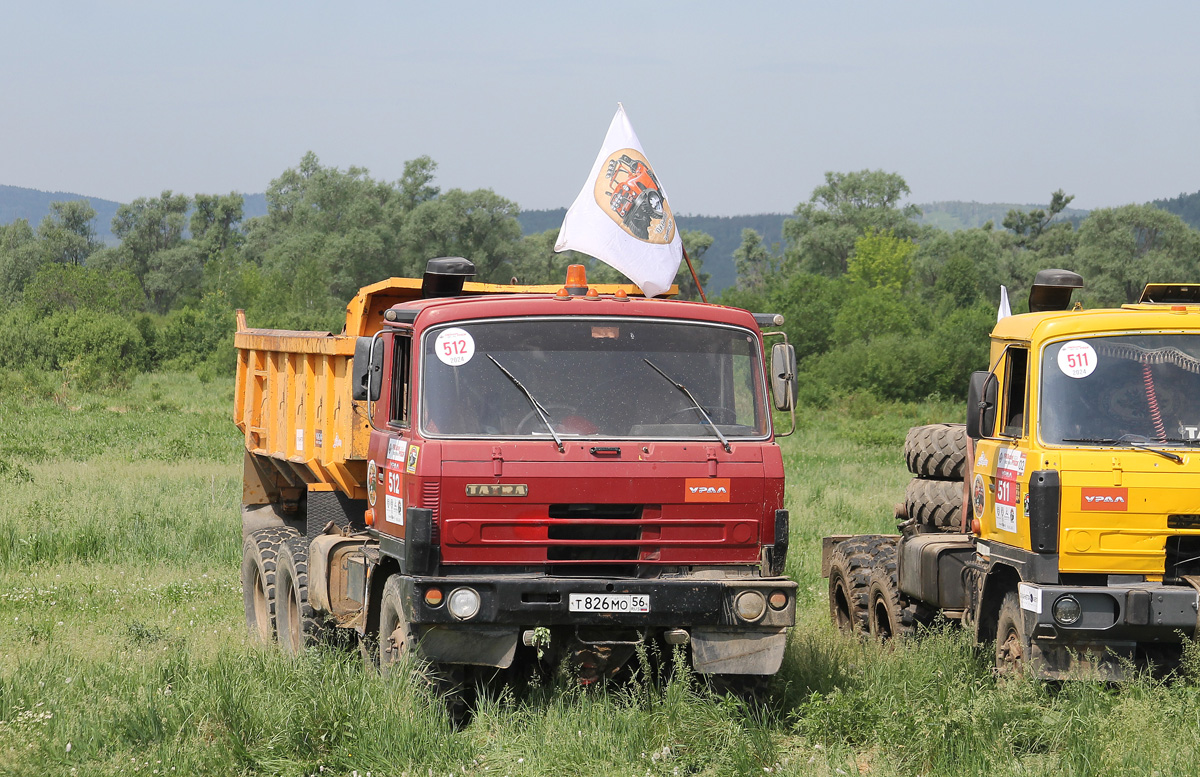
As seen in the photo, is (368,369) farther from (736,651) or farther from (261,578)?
(261,578)

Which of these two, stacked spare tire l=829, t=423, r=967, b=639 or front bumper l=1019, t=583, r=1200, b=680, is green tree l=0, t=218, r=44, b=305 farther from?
front bumper l=1019, t=583, r=1200, b=680

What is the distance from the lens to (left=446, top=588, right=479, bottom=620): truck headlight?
23.3ft

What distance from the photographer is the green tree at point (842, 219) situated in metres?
105

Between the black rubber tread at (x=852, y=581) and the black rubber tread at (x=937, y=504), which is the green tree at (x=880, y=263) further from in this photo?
the black rubber tread at (x=937, y=504)

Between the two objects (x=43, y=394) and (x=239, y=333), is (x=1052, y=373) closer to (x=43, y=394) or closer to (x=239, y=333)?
(x=239, y=333)

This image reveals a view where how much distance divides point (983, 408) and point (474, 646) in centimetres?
367

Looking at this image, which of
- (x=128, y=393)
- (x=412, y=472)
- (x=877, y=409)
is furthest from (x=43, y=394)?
(x=412, y=472)

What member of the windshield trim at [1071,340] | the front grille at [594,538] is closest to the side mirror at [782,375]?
the front grille at [594,538]

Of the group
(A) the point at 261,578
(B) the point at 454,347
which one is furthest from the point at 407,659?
(A) the point at 261,578

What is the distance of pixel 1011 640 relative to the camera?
8.30 meters

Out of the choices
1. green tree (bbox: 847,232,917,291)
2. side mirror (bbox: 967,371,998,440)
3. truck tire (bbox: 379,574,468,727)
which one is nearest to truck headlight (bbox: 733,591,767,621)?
truck tire (bbox: 379,574,468,727)

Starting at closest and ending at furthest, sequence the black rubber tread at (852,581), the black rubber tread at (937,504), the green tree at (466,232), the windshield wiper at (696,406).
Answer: the windshield wiper at (696,406)
the black rubber tread at (937,504)
the black rubber tread at (852,581)
the green tree at (466,232)

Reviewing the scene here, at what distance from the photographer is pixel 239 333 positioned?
1291 centimetres

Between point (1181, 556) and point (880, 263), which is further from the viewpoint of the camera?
point (880, 263)
